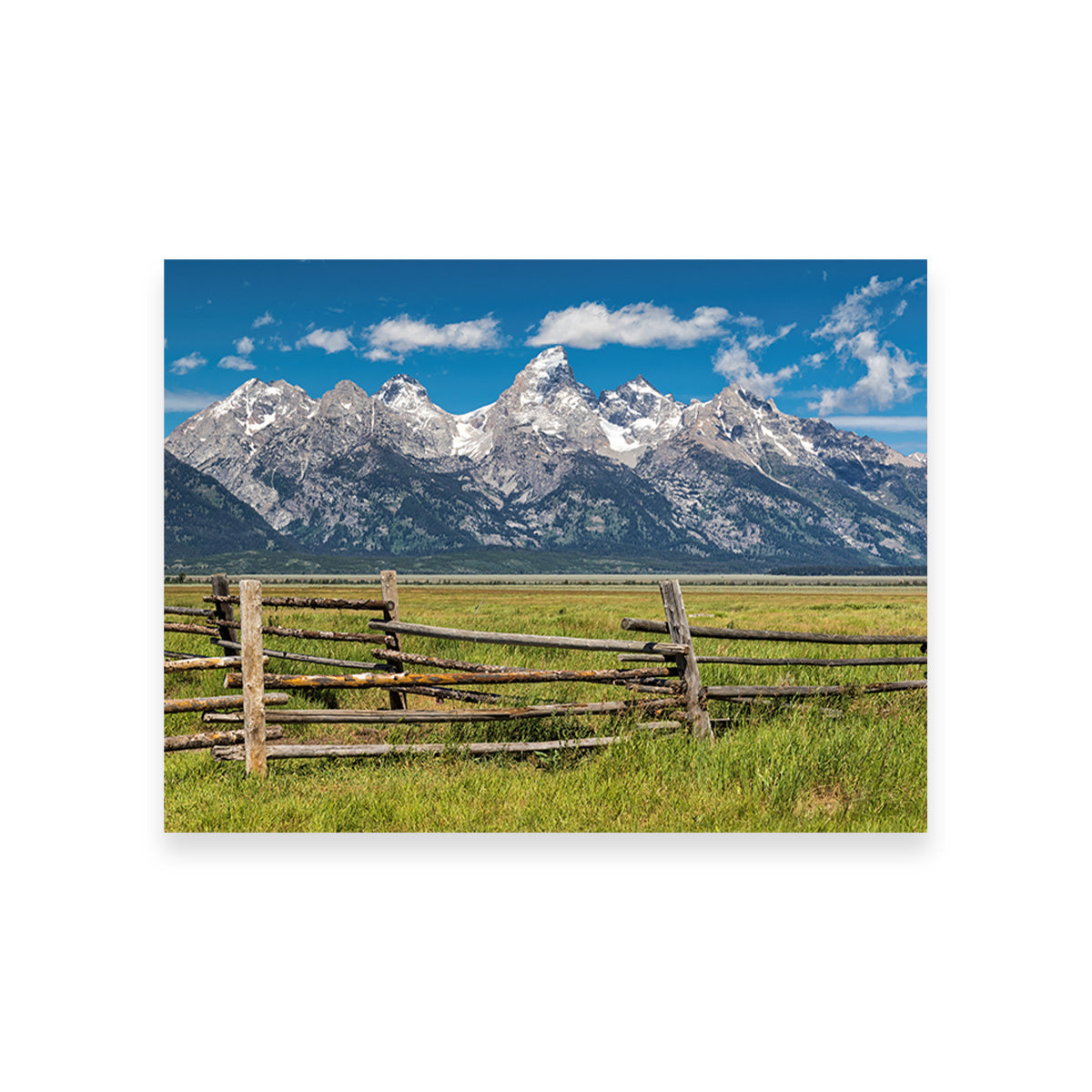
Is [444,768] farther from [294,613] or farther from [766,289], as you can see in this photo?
[294,613]

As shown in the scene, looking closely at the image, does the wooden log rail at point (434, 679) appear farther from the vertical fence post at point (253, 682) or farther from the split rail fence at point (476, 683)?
the vertical fence post at point (253, 682)

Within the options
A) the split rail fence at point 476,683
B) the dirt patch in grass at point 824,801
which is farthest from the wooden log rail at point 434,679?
the dirt patch in grass at point 824,801

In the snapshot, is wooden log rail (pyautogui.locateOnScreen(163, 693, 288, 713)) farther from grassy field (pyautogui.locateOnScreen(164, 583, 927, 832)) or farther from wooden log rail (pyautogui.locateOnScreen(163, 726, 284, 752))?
grassy field (pyautogui.locateOnScreen(164, 583, 927, 832))

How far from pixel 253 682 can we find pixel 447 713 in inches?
52.3

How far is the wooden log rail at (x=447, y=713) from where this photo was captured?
5.52 m

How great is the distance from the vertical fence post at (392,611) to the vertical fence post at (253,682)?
1.93m

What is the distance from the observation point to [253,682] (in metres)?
5.46

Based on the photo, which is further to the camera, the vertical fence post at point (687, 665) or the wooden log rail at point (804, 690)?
the wooden log rail at point (804, 690)

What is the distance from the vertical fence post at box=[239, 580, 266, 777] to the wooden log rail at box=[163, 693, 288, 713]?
0.09 metres

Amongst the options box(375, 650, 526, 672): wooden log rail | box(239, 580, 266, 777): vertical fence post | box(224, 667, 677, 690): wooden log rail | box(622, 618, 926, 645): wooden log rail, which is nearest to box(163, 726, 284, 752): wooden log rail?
box(239, 580, 266, 777): vertical fence post

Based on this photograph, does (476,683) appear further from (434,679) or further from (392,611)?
(392,611)

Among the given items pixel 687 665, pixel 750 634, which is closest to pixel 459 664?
pixel 687 665

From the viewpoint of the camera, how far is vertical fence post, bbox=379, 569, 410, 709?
304 inches
